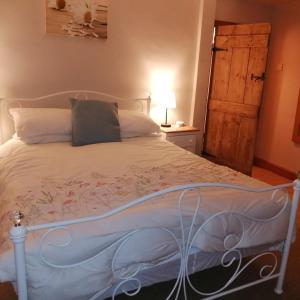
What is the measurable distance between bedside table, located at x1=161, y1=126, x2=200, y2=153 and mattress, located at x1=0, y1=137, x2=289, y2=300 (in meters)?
1.03

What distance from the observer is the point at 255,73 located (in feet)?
12.6

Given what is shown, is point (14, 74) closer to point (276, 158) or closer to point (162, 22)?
point (162, 22)

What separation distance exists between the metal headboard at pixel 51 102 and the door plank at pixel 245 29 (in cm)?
142

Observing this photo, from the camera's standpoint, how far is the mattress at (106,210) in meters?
1.31

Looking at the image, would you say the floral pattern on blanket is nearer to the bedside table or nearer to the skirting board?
the bedside table

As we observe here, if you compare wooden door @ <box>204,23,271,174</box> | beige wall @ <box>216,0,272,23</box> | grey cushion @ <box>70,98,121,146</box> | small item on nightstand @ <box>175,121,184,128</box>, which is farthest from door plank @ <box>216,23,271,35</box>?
grey cushion @ <box>70,98,121,146</box>

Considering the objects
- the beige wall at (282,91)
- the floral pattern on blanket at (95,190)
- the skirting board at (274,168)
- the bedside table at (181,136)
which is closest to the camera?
the floral pattern on blanket at (95,190)

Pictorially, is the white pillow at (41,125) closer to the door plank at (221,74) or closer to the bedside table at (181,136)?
the bedside table at (181,136)

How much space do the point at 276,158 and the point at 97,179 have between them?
3196 millimetres

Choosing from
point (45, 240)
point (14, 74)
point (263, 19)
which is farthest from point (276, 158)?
point (45, 240)

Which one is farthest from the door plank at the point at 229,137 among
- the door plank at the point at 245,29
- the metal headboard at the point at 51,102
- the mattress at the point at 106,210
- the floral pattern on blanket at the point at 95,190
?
the floral pattern on blanket at the point at 95,190

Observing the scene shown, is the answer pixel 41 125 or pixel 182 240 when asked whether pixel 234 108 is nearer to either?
pixel 41 125

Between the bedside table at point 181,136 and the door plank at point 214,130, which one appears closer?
the bedside table at point 181,136

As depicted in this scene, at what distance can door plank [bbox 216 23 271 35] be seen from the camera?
368 cm
